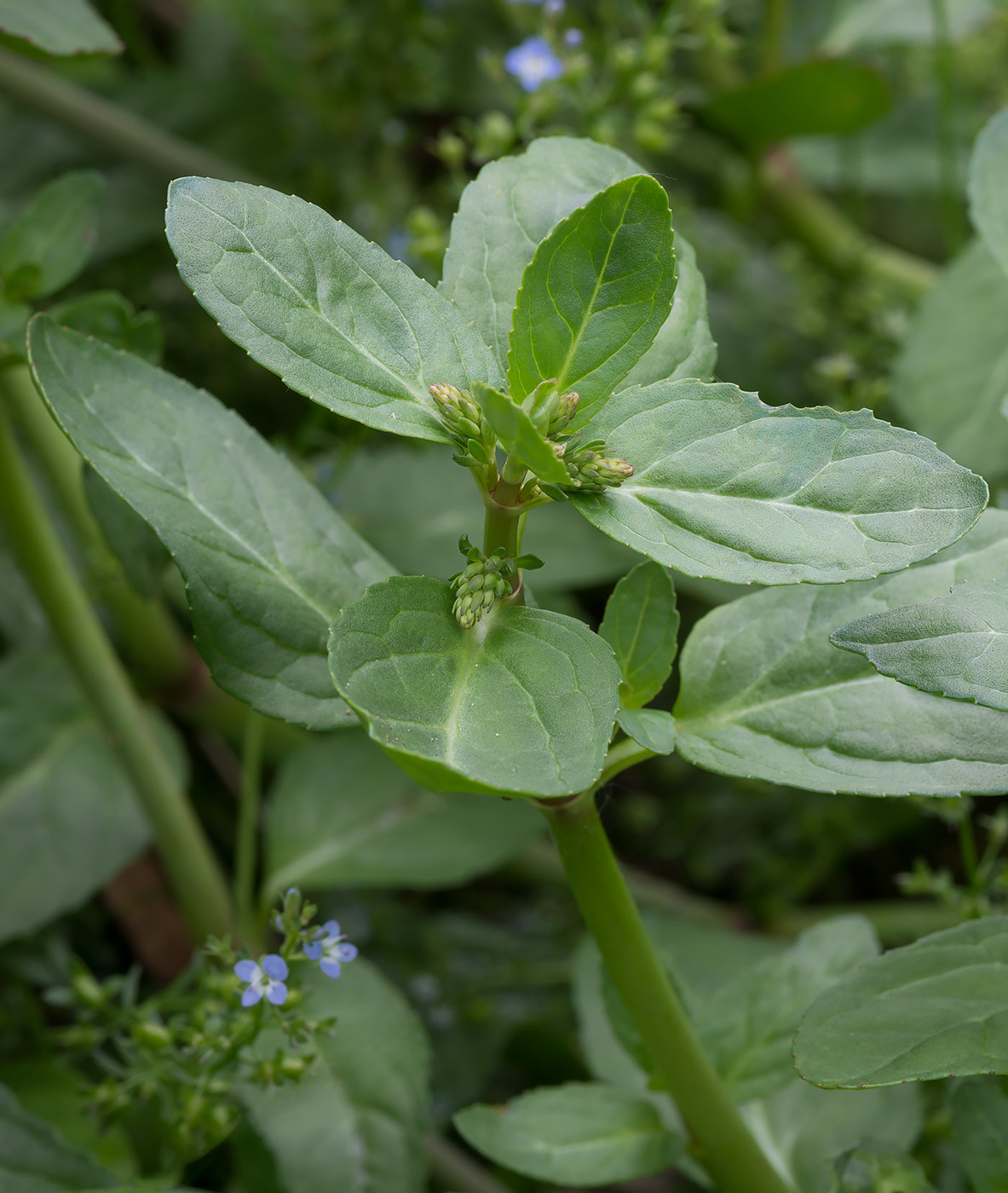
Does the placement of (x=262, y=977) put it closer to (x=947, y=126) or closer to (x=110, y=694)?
(x=110, y=694)

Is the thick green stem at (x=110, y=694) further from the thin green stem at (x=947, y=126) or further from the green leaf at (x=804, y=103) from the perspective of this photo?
the thin green stem at (x=947, y=126)

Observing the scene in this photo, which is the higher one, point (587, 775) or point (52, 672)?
point (587, 775)

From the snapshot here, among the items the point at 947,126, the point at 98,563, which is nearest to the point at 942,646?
the point at 98,563

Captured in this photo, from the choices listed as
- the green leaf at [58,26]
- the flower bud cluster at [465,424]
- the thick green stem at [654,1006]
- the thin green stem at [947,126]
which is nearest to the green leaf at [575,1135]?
the thick green stem at [654,1006]

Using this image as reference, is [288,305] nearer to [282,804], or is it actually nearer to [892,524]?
[892,524]

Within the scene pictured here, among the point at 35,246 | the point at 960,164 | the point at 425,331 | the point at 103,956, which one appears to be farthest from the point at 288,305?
the point at 960,164

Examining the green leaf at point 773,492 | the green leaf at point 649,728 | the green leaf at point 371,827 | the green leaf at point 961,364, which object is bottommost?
the green leaf at point 371,827

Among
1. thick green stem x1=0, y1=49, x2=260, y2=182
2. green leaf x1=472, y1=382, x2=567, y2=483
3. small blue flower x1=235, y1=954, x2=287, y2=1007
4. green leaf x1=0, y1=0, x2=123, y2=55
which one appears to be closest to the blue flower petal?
small blue flower x1=235, y1=954, x2=287, y2=1007
